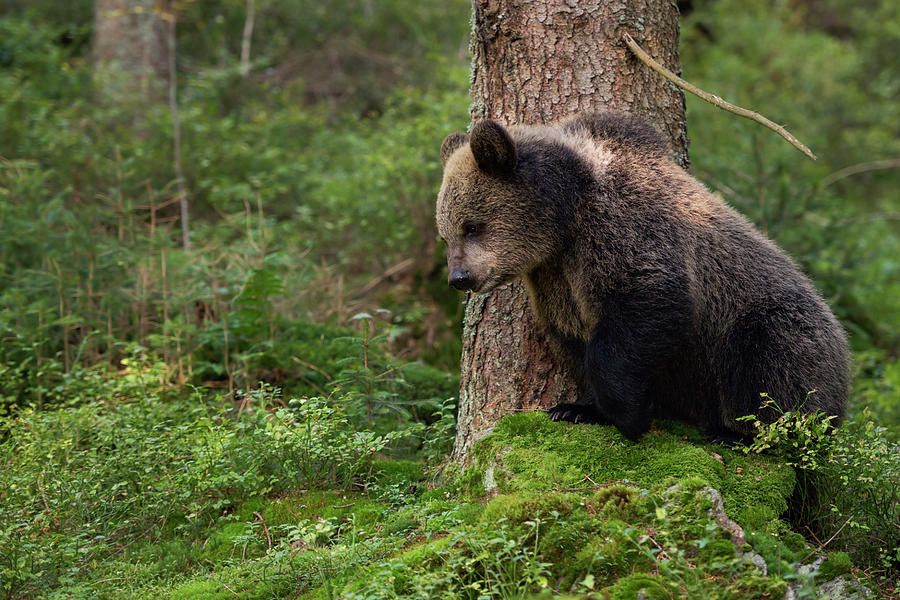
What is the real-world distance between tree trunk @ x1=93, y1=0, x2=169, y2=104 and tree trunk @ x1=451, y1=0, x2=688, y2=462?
30.7 ft

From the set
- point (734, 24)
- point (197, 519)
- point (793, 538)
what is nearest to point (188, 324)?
point (197, 519)

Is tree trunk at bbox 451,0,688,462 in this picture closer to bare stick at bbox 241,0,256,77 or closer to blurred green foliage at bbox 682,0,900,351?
blurred green foliage at bbox 682,0,900,351

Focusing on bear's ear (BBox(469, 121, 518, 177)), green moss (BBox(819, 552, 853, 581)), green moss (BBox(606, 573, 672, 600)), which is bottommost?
green moss (BBox(819, 552, 853, 581))

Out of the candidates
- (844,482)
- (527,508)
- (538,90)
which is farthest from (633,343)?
(538,90)

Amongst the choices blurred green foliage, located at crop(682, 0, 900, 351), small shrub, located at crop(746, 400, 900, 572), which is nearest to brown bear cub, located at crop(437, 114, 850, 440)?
small shrub, located at crop(746, 400, 900, 572)

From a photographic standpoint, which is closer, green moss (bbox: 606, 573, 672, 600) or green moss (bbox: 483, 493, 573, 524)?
green moss (bbox: 606, 573, 672, 600)

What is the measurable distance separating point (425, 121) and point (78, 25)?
9.44 metres

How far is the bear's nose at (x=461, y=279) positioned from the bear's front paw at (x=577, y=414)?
3.27 ft

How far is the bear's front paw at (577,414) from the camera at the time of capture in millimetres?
4926

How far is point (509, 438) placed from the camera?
4816 mm

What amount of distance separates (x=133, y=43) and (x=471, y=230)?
1119 centimetres

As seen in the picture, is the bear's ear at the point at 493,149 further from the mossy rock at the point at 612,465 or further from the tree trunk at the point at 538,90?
the mossy rock at the point at 612,465

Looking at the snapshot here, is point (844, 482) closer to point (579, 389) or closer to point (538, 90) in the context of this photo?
point (579, 389)

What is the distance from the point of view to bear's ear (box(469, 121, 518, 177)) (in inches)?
181
